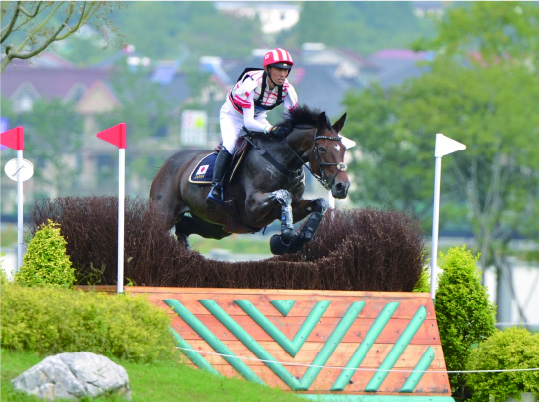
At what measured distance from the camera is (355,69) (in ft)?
293

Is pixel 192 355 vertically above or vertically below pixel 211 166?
below

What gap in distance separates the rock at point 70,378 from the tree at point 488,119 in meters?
25.1

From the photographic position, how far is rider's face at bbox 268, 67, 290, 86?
8.77 metres

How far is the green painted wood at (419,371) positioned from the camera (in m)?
8.23

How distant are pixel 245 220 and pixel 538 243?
2553 cm

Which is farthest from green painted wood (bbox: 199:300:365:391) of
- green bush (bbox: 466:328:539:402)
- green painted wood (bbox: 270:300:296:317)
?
green bush (bbox: 466:328:539:402)

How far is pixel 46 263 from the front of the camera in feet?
26.4

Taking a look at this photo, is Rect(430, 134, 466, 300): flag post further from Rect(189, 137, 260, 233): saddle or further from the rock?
the rock

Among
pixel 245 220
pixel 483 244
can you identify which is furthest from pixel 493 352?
pixel 483 244

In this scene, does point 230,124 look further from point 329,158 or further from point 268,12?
point 268,12

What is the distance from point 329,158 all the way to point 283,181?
0.64 m

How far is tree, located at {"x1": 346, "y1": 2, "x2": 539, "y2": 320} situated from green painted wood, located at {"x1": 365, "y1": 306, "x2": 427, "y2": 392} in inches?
892

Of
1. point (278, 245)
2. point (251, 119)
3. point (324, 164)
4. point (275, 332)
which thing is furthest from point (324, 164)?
point (275, 332)

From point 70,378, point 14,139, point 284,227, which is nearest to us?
point 70,378
